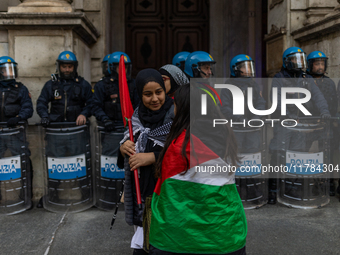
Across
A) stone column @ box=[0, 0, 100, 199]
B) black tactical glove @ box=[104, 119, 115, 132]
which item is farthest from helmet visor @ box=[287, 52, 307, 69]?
stone column @ box=[0, 0, 100, 199]

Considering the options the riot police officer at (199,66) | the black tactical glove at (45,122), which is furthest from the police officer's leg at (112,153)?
the riot police officer at (199,66)

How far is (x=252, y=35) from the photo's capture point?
9633 millimetres

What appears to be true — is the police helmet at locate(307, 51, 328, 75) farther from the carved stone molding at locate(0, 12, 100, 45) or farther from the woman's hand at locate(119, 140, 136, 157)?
the woman's hand at locate(119, 140, 136, 157)

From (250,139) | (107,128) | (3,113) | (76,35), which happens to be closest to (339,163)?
(250,139)

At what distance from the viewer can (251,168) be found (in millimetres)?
4930

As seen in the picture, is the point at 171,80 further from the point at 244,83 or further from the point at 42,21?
the point at 42,21

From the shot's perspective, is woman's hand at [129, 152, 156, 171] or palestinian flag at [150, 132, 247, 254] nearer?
palestinian flag at [150, 132, 247, 254]

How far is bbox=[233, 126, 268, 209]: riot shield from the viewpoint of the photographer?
482 cm

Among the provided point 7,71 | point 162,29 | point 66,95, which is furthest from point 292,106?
point 162,29

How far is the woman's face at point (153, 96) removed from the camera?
249 cm

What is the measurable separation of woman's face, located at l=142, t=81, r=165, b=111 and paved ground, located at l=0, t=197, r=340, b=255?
180cm

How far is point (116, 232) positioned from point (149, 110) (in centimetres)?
207

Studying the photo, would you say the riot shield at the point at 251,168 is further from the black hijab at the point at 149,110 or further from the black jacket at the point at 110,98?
the black hijab at the point at 149,110

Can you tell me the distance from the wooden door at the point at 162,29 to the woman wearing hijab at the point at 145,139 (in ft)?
23.9
